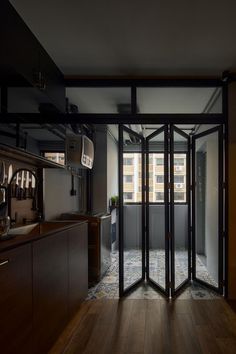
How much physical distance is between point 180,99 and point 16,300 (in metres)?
3.29

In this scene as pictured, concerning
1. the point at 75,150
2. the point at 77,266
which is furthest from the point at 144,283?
the point at 75,150

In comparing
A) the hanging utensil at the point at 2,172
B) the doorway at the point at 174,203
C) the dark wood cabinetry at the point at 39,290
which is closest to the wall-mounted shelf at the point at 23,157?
the hanging utensil at the point at 2,172

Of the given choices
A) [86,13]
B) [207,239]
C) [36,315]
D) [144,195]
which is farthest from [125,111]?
[36,315]

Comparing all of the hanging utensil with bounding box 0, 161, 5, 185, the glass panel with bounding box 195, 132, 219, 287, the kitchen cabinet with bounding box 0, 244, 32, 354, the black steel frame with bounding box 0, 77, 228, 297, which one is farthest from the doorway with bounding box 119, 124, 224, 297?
the kitchen cabinet with bounding box 0, 244, 32, 354

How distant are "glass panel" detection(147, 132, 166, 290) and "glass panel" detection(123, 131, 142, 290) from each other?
20 centimetres

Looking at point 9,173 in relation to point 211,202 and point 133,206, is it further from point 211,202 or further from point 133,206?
point 133,206

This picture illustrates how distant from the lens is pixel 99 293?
3654 millimetres

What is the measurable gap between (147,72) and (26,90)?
1562 millimetres

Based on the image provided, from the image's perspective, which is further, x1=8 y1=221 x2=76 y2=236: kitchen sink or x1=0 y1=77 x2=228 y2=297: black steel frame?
x1=0 y1=77 x2=228 y2=297: black steel frame

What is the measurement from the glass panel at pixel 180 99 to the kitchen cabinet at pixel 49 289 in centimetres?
222

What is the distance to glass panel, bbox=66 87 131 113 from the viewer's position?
3.67 m

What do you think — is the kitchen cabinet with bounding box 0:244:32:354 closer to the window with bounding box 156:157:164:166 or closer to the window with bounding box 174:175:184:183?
the window with bounding box 156:157:164:166

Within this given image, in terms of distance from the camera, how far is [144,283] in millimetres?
4008

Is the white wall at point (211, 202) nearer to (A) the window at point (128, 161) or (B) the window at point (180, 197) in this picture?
(B) the window at point (180, 197)
